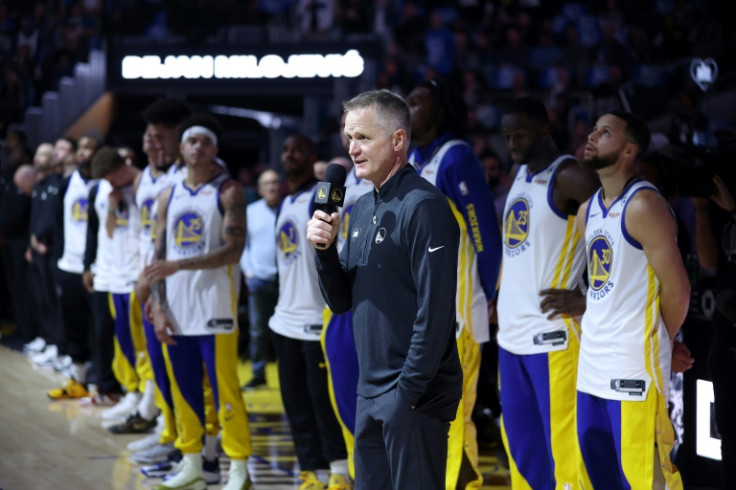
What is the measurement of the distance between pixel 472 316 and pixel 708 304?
4.36 ft

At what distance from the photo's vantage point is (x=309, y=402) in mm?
6059

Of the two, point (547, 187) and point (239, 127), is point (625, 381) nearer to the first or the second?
point (547, 187)

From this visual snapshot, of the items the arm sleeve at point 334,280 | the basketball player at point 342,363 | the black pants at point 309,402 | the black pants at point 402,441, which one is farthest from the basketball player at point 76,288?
the black pants at point 402,441

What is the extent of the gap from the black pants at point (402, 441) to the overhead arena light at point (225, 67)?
32.1 ft

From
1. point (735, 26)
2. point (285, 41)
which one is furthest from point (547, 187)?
point (285, 41)

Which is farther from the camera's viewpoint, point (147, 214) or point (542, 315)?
point (147, 214)

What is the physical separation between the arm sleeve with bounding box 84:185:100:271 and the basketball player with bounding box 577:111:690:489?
5.06 metres

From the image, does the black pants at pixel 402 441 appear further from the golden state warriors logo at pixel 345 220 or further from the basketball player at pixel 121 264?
the basketball player at pixel 121 264

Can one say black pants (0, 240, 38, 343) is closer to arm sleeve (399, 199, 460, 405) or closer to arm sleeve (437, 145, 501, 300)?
arm sleeve (437, 145, 501, 300)

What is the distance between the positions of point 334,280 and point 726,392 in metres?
2.37

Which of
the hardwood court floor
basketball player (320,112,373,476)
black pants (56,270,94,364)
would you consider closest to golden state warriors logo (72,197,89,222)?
black pants (56,270,94,364)

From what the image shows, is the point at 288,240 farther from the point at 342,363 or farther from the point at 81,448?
the point at 81,448

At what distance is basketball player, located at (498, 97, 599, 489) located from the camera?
470cm

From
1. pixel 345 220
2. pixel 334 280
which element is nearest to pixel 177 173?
pixel 345 220
